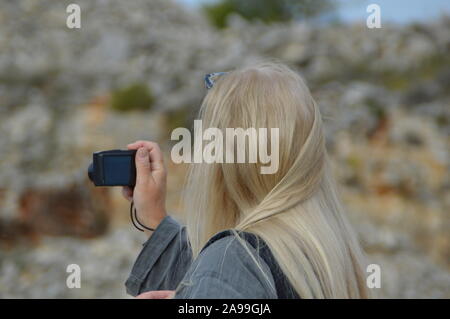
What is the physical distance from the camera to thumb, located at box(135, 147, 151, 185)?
1.70 meters

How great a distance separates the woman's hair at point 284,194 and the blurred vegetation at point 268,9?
13140 millimetres

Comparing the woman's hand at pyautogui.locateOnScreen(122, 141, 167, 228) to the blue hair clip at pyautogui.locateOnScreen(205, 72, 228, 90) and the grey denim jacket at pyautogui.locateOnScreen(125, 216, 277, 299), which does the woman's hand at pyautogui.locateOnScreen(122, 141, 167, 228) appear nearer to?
the blue hair clip at pyautogui.locateOnScreen(205, 72, 228, 90)

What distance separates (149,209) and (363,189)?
23.2 feet

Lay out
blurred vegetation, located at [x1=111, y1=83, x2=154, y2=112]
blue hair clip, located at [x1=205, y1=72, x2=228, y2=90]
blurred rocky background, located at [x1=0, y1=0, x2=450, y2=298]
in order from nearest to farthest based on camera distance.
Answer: blue hair clip, located at [x1=205, y1=72, x2=228, y2=90] < blurred rocky background, located at [x1=0, y1=0, x2=450, y2=298] < blurred vegetation, located at [x1=111, y1=83, x2=154, y2=112]

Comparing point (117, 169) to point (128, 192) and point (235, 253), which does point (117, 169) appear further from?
point (235, 253)

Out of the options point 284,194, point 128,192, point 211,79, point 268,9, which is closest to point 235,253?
point 284,194

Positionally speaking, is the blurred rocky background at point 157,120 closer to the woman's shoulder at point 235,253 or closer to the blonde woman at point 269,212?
the blonde woman at point 269,212

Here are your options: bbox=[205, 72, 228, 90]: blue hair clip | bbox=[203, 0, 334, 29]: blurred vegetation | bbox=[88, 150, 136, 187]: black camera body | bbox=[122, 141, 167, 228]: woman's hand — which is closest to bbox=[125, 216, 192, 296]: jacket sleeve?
bbox=[122, 141, 167, 228]: woman's hand

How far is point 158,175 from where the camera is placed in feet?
5.70

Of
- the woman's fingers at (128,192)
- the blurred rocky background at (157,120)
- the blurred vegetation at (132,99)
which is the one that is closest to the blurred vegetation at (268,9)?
the blurred rocky background at (157,120)

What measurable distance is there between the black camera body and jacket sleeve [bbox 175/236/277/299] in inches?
19.9

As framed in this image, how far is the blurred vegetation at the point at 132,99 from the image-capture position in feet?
30.8
